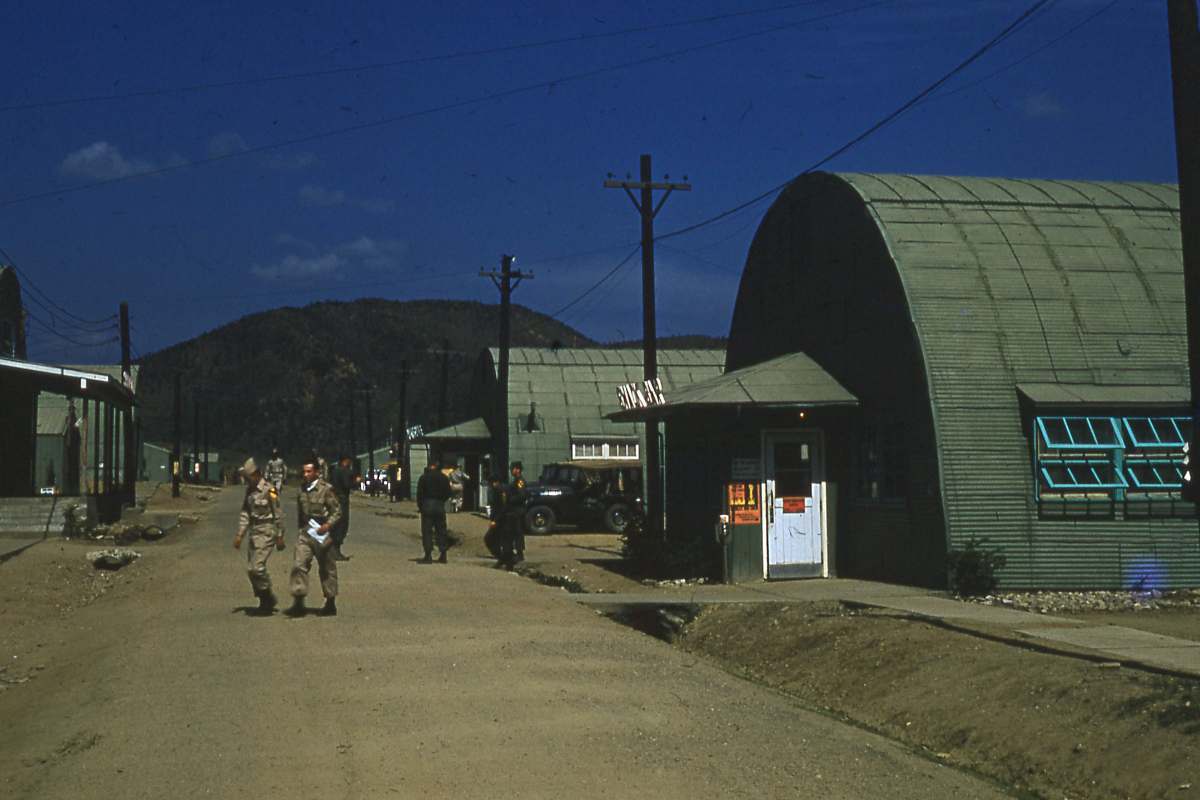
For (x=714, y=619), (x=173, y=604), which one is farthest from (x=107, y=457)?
(x=714, y=619)

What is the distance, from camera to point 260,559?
17047 millimetres

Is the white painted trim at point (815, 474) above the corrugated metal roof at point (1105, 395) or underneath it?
underneath

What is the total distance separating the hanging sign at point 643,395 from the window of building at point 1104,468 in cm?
633

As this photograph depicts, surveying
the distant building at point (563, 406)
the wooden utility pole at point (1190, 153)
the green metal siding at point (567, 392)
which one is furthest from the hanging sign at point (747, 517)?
the green metal siding at point (567, 392)

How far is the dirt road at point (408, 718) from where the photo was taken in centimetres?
856

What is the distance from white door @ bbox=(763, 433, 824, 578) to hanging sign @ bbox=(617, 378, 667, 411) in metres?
2.21

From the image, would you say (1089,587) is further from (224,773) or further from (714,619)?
(224,773)

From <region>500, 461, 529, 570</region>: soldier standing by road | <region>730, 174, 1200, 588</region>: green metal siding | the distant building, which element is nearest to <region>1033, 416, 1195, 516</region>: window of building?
<region>730, 174, 1200, 588</region>: green metal siding

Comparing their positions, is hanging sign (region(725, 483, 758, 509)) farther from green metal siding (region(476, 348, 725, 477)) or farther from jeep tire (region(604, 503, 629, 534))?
green metal siding (region(476, 348, 725, 477))

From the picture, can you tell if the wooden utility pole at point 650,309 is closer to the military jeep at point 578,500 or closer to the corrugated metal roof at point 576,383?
the military jeep at point 578,500

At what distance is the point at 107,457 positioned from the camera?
132ft

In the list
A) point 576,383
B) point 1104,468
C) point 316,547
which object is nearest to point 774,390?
point 1104,468

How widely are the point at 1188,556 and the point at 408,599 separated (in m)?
10.9

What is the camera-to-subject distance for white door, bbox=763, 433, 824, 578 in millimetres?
22406
